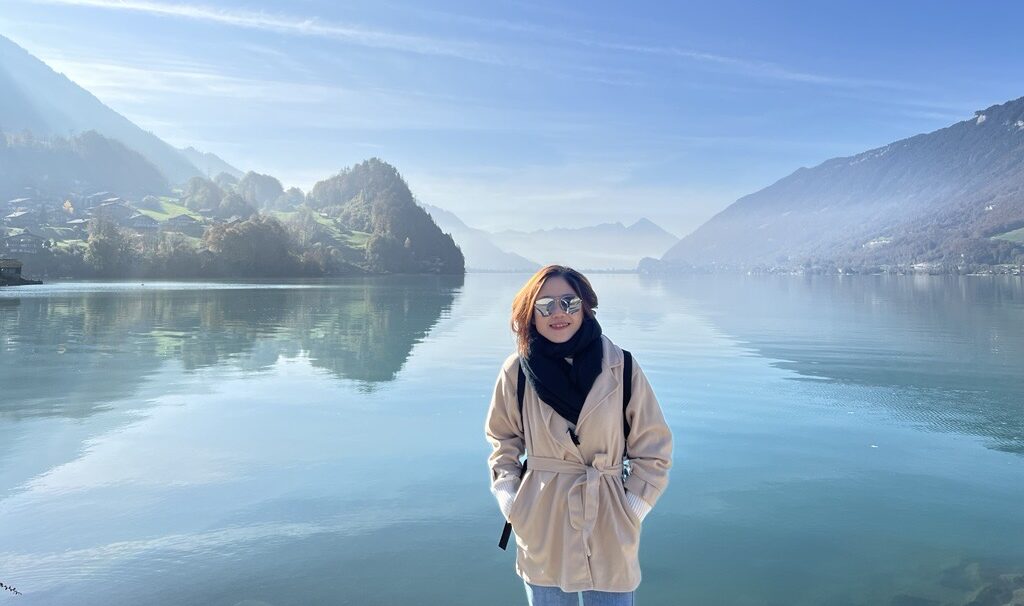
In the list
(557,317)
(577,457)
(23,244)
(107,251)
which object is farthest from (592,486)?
(23,244)

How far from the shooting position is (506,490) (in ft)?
14.2

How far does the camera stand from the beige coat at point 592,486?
4.06m

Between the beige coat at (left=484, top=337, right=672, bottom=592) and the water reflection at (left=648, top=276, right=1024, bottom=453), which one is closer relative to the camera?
the beige coat at (left=484, top=337, right=672, bottom=592)

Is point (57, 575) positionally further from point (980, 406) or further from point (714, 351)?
point (714, 351)

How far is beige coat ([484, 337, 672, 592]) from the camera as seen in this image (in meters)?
4.06

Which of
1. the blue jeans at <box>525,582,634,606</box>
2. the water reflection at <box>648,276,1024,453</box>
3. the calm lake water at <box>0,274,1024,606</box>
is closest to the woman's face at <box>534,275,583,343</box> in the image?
the blue jeans at <box>525,582,634,606</box>

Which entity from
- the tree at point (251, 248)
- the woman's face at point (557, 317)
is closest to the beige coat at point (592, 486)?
the woman's face at point (557, 317)

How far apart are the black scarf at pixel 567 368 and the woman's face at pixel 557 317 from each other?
4 cm

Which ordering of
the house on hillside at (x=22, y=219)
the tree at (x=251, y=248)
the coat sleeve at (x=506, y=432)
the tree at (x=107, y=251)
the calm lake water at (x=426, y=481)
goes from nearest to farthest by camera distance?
the coat sleeve at (x=506, y=432) < the calm lake water at (x=426, y=481) < the tree at (x=107, y=251) < the tree at (x=251, y=248) < the house on hillside at (x=22, y=219)

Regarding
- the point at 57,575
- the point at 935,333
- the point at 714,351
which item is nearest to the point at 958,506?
the point at 57,575

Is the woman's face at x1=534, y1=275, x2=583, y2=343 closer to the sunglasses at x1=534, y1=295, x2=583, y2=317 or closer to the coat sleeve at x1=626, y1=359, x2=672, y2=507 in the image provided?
the sunglasses at x1=534, y1=295, x2=583, y2=317

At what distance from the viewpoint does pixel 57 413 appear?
16.1m

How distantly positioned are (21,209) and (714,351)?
230276 mm

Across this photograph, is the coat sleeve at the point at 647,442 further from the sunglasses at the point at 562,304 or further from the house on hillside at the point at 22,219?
the house on hillside at the point at 22,219
